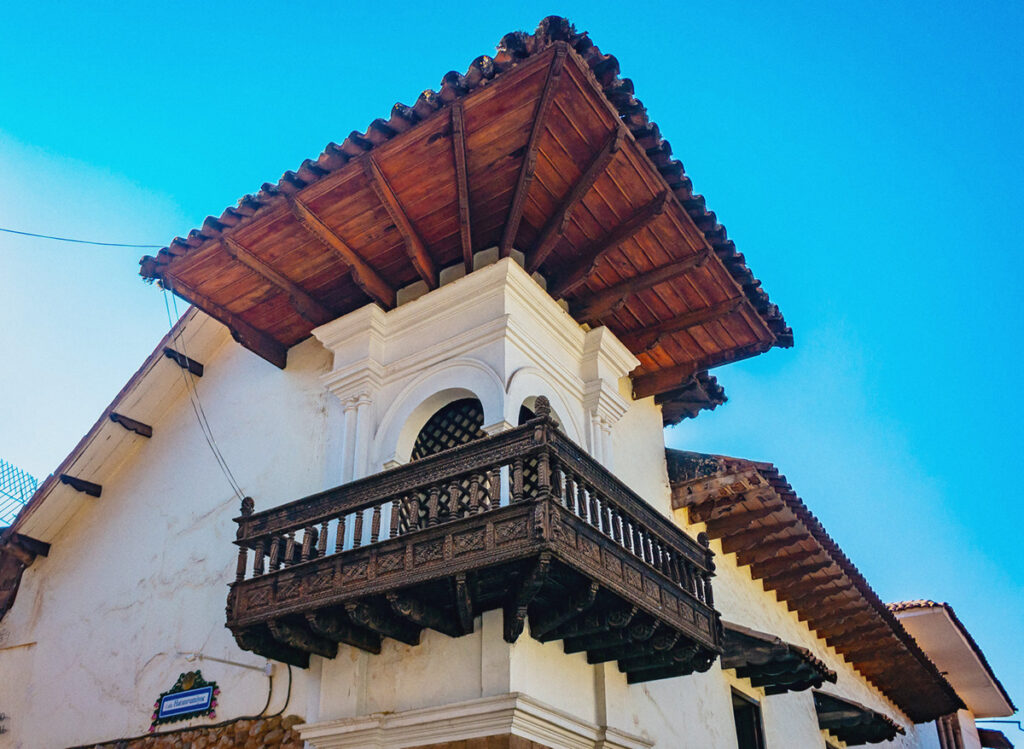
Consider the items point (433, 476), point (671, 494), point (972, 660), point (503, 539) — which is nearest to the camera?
point (503, 539)

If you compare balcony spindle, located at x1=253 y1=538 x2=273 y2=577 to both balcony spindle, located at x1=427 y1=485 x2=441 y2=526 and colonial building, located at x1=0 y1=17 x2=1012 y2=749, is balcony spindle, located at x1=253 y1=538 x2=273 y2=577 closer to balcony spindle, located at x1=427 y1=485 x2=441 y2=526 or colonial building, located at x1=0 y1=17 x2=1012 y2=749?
colonial building, located at x1=0 y1=17 x2=1012 y2=749

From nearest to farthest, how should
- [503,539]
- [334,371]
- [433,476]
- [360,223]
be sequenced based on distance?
[503,539] < [433,476] < [360,223] < [334,371]

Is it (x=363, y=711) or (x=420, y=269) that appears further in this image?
(x=420, y=269)

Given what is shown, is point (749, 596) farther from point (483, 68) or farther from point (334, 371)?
point (483, 68)

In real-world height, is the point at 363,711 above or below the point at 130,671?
below

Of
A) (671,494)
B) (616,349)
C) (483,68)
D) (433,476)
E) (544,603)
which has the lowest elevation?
(544,603)

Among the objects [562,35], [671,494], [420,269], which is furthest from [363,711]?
[562,35]

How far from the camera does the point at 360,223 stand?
754cm

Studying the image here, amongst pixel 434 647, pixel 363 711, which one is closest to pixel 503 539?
pixel 434 647

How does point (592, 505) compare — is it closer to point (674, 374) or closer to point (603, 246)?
point (603, 246)

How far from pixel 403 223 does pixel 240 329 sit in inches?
90.1

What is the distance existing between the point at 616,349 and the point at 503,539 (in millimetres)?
3385

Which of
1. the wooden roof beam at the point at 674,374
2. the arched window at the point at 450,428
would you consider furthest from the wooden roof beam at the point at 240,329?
A: the wooden roof beam at the point at 674,374

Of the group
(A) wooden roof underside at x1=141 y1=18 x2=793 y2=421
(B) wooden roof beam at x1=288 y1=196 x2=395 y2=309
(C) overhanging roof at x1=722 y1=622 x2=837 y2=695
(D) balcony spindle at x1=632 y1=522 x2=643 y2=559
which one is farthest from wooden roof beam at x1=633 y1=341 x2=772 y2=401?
(D) balcony spindle at x1=632 y1=522 x2=643 y2=559
